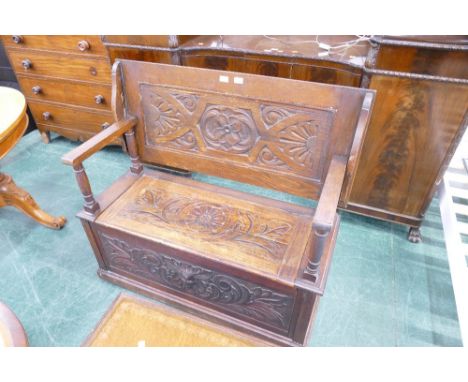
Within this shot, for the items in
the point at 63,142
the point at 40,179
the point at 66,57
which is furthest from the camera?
the point at 63,142

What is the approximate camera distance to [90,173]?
2727mm

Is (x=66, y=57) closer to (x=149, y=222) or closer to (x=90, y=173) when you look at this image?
(x=90, y=173)

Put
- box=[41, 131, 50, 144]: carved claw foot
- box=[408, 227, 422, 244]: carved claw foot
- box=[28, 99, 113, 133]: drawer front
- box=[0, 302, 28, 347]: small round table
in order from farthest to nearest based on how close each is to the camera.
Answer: box=[41, 131, 50, 144]: carved claw foot
box=[28, 99, 113, 133]: drawer front
box=[408, 227, 422, 244]: carved claw foot
box=[0, 302, 28, 347]: small round table

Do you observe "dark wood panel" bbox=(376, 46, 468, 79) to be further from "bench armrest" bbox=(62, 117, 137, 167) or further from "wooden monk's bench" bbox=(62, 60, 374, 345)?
"bench armrest" bbox=(62, 117, 137, 167)

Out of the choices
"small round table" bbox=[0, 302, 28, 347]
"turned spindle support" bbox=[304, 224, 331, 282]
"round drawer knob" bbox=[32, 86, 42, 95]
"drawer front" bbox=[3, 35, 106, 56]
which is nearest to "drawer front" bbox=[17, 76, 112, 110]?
"round drawer knob" bbox=[32, 86, 42, 95]

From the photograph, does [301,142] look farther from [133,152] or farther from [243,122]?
[133,152]

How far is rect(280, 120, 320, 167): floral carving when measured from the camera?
1.46 meters

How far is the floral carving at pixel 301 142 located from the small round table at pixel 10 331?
124cm

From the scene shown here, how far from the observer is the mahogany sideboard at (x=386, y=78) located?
151 centimetres

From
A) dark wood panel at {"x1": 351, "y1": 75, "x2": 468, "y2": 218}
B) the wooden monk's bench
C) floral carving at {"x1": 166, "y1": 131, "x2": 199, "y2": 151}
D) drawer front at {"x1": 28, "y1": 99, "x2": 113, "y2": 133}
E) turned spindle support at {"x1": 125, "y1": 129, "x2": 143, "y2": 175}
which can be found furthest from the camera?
drawer front at {"x1": 28, "y1": 99, "x2": 113, "y2": 133}

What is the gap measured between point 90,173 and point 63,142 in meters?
0.69

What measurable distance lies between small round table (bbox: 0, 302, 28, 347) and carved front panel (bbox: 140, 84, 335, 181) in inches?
41.1

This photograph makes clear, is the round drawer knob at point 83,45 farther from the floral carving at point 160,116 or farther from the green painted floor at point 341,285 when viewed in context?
the green painted floor at point 341,285

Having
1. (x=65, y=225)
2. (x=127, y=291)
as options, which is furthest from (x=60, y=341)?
(x=65, y=225)
